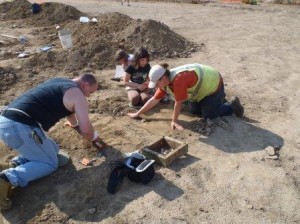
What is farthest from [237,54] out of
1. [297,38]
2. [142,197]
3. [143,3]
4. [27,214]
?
[143,3]

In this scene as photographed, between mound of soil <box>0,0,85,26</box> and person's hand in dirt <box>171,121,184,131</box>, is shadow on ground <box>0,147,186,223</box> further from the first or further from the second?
mound of soil <box>0,0,85,26</box>

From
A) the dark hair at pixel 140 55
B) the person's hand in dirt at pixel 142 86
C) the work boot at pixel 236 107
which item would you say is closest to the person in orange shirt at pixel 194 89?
the work boot at pixel 236 107

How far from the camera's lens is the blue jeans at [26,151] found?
418cm

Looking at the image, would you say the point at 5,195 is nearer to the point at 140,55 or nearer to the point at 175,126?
the point at 175,126

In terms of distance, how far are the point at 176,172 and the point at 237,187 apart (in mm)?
761

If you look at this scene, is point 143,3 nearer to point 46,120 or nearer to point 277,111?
point 277,111

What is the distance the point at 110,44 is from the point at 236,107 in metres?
4.20

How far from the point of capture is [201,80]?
17.6ft

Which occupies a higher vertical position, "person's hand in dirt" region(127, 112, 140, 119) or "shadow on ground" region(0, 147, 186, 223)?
"person's hand in dirt" region(127, 112, 140, 119)

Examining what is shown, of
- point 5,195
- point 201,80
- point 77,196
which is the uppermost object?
point 201,80

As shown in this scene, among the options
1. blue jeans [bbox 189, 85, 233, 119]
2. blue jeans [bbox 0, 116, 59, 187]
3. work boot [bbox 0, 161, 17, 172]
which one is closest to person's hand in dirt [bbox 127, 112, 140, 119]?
blue jeans [bbox 189, 85, 233, 119]

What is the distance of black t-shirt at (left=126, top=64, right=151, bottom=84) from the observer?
21.7 ft

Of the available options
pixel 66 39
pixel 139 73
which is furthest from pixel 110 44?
pixel 139 73

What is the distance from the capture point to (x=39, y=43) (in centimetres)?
1044
